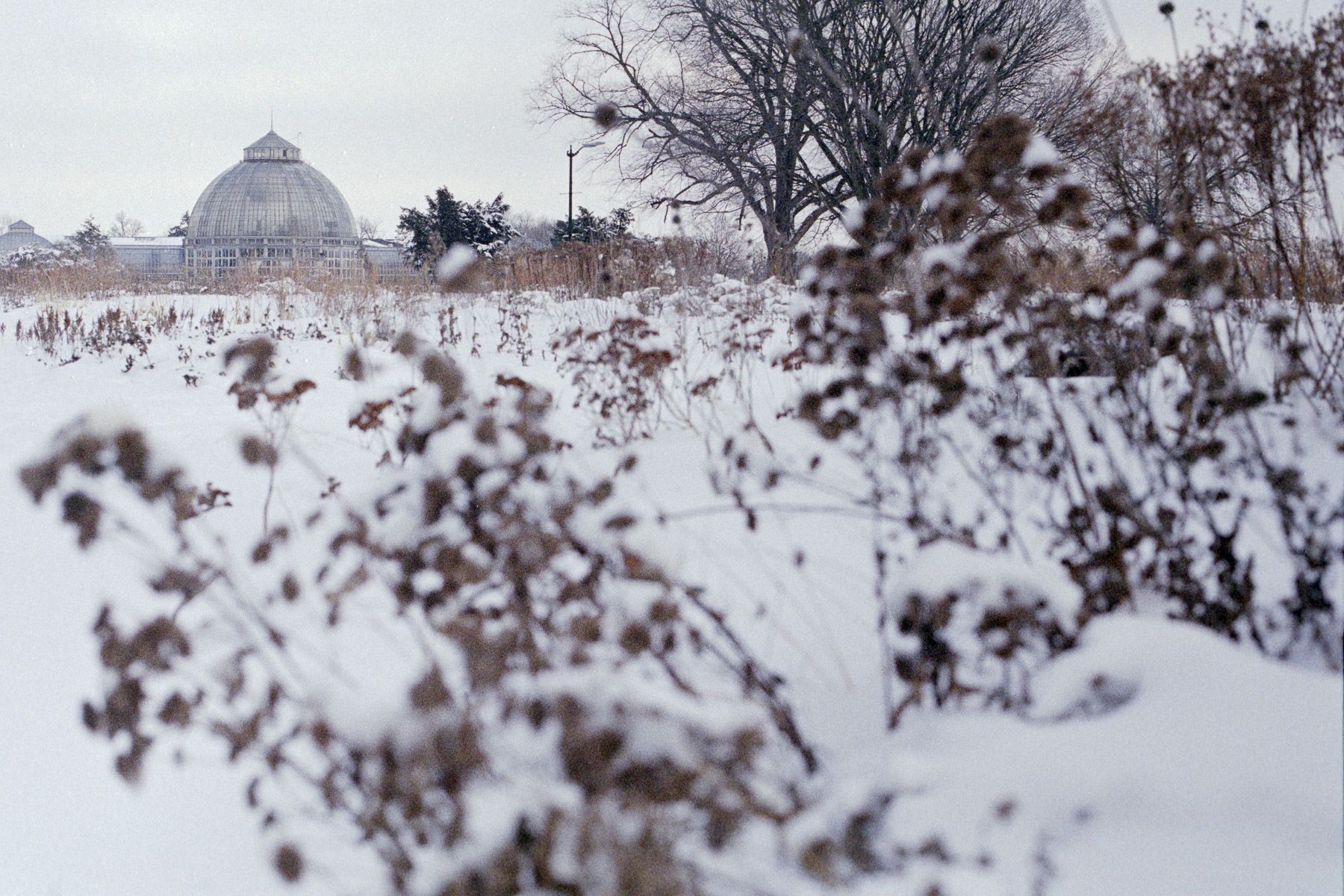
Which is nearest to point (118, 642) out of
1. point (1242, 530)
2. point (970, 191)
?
point (970, 191)

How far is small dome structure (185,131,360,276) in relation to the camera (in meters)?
65.2

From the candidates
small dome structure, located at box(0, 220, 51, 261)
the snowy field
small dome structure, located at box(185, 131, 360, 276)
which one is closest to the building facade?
small dome structure, located at box(185, 131, 360, 276)

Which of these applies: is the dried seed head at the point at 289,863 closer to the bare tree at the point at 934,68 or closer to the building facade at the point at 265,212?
the bare tree at the point at 934,68

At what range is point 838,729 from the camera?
1.89 meters

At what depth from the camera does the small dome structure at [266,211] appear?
214ft

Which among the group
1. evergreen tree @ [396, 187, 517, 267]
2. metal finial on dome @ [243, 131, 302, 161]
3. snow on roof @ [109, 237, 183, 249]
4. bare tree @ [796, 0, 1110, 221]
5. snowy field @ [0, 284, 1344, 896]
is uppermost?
metal finial on dome @ [243, 131, 302, 161]

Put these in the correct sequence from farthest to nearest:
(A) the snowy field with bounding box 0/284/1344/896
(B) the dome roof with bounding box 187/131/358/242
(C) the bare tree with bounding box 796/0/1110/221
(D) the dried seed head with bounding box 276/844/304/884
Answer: (B) the dome roof with bounding box 187/131/358/242 < (C) the bare tree with bounding box 796/0/1110/221 < (A) the snowy field with bounding box 0/284/1344/896 < (D) the dried seed head with bounding box 276/844/304/884

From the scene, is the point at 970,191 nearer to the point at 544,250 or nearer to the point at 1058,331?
the point at 1058,331

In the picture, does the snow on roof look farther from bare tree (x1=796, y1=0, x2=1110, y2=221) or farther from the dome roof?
bare tree (x1=796, y1=0, x2=1110, y2=221)

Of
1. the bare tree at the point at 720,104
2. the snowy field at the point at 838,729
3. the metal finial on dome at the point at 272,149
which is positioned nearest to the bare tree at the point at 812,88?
the bare tree at the point at 720,104

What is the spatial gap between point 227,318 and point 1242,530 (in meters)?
12.4

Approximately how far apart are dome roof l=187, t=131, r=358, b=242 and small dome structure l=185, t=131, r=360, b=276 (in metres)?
0.05

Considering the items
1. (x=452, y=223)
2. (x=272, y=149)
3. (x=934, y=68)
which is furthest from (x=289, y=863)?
(x=272, y=149)

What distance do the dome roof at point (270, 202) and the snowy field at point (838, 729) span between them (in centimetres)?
6639
